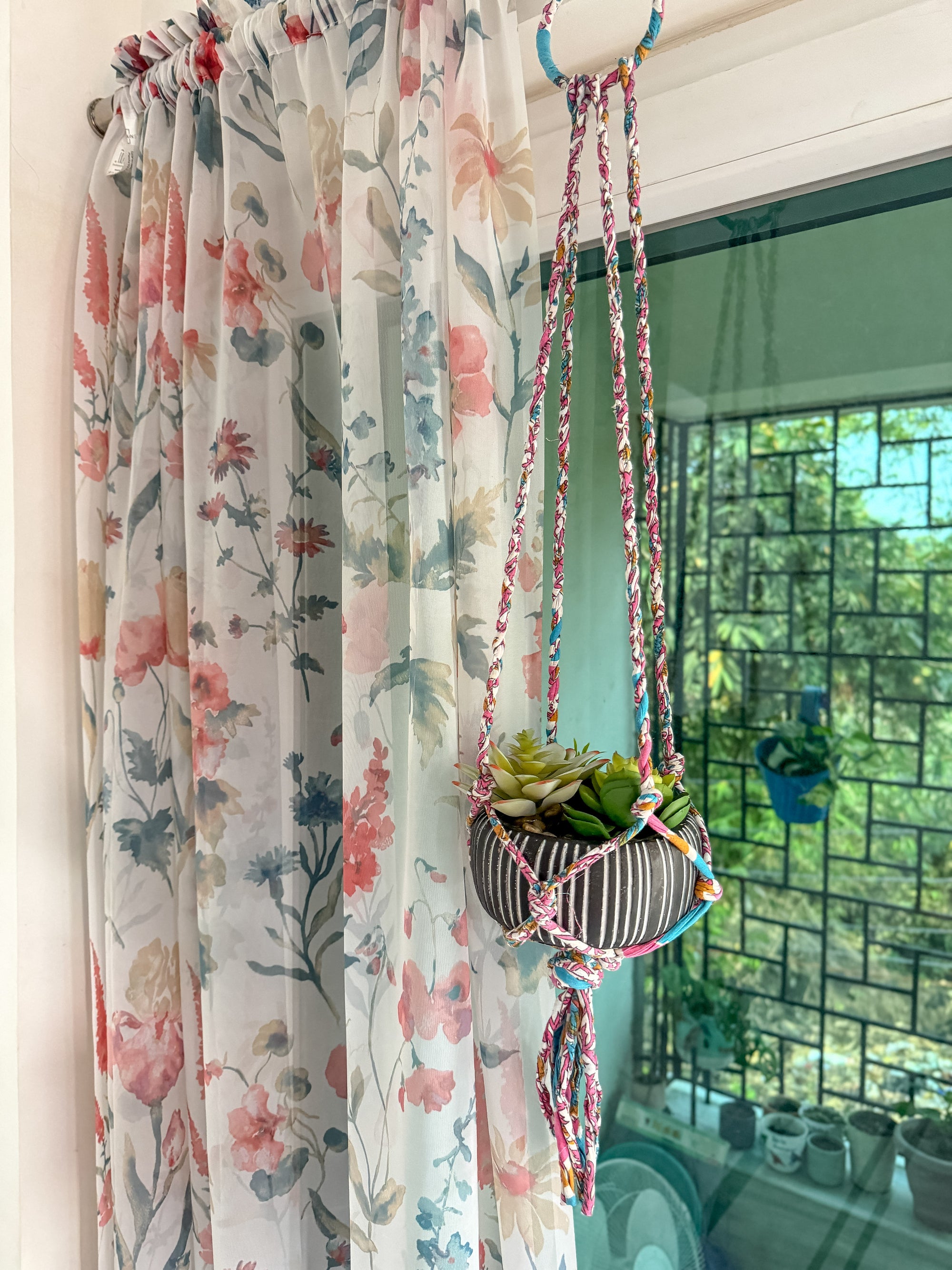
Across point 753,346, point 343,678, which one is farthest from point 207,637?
point 753,346

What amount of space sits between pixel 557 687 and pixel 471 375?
290mm

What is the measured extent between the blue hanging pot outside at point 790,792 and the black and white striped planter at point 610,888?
0.92 feet

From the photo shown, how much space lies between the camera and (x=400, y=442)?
80 centimetres

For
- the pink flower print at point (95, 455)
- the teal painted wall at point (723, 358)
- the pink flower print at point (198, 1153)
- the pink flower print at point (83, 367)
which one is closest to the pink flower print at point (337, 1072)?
the pink flower print at point (198, 1153)

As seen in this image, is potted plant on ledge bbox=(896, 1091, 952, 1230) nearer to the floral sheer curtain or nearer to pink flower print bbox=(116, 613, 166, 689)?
the floral sheer curtain

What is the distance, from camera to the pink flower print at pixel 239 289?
0.87 meters

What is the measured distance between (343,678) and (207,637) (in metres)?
0.21

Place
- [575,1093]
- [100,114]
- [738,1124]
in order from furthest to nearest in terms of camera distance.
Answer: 1. [100,114]
2. [738,1124]
3. [575,1093]

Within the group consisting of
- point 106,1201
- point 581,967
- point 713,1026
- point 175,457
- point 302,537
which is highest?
point 175,457

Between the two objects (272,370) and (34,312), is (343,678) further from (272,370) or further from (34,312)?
(34,312)

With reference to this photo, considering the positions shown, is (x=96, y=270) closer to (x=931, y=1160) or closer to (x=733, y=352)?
(x=733, y=352)

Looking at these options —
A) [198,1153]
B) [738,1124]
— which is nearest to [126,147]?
[198,1153]

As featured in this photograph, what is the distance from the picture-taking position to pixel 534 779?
60 centimetres

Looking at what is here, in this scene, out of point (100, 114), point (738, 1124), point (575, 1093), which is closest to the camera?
point (575, 1093)
